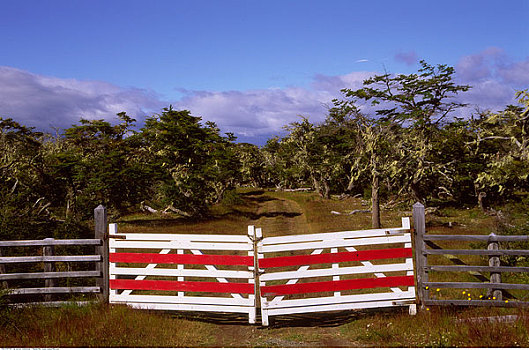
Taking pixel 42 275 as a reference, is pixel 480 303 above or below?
below

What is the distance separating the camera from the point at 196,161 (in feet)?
114

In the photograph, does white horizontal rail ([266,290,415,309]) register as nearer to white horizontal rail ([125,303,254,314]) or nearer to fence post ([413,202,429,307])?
white horizontal rail ([125,303,254,314])

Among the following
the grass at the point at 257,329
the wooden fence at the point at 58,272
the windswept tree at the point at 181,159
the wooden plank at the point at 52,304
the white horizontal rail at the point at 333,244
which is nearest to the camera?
the grass at the point at 257,329

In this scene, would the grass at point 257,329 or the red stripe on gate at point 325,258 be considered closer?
the grass at point 257,329

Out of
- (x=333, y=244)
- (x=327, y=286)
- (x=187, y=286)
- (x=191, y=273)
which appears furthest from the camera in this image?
(x=187, y=286)

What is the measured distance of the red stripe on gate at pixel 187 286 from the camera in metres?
8.61

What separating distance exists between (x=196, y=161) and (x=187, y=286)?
87.1 feet

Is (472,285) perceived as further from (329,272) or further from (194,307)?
(194,307)

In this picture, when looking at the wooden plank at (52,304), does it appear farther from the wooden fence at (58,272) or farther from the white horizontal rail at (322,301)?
the white horizontal rail at (322,301)

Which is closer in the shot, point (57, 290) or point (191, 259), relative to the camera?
point (191, 259)

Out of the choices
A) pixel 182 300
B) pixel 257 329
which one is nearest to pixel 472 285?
pixel 257 329

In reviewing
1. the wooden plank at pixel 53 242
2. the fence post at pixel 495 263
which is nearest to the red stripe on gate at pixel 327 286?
the fence post at pixel 495 263

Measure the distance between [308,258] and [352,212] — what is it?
26.0 metres

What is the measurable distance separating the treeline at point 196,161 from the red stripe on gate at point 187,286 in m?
5.95
